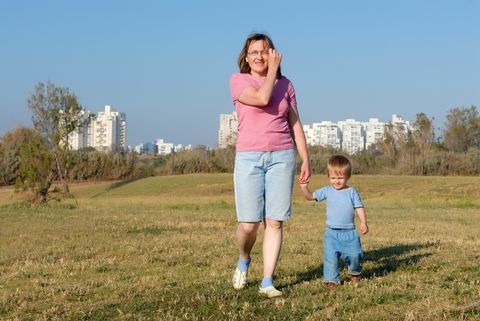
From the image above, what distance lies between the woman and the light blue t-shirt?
0.79m

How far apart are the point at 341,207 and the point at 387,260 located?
74.6 inches

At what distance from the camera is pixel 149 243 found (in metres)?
10.6

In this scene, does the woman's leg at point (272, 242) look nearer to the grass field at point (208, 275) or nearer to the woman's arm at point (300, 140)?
the grass field at point (208, 275)

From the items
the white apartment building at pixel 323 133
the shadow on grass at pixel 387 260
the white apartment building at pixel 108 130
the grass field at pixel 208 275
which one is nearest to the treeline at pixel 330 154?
the grass field at pixel 208 275

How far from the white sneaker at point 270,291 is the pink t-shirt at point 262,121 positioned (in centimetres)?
117

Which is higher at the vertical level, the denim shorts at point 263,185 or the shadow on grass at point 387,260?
the denim shorts at point 263,185

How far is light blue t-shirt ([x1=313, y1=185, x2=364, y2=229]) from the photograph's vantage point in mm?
6234

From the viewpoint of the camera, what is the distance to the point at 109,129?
4879 inches

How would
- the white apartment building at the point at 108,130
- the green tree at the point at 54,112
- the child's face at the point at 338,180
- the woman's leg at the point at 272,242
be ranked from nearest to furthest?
the woman's leg at the point at 272,242, the child's face at the point at 338,180, the green tree at the point at 54,112, the white apartment building at the point at 108,130

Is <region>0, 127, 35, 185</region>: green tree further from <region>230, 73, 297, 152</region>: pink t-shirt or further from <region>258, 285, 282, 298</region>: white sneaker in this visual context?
<region>258, 285, 282, 298</region>: white sneaker

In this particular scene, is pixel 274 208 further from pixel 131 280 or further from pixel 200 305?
pixel 131 280

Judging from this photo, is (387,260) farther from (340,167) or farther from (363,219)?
(340,167)

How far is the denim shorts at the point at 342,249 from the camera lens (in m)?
6.00

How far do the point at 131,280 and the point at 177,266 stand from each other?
102 centimetres
